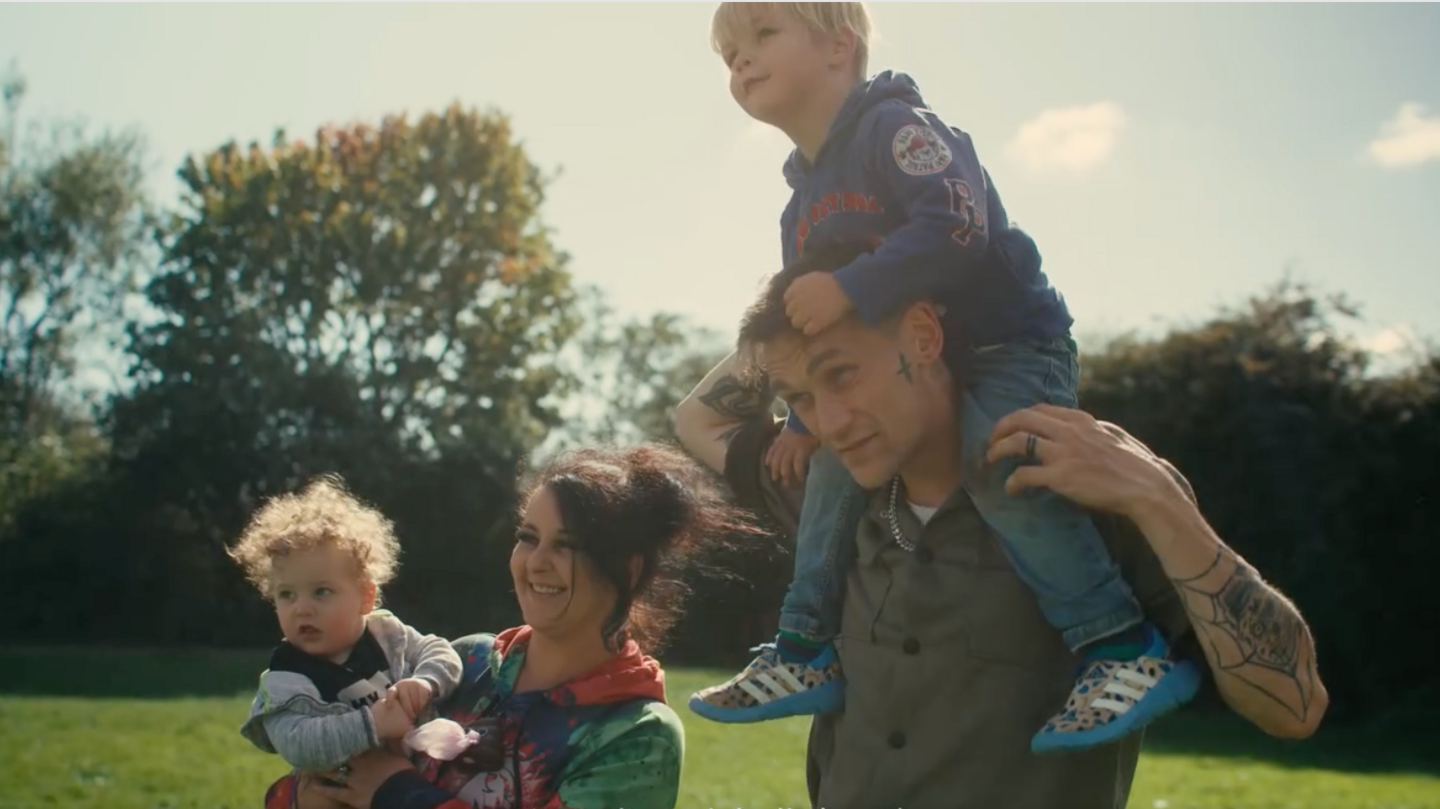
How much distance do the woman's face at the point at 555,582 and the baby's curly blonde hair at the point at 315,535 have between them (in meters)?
0.36

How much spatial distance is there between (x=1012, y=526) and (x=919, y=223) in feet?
1.83

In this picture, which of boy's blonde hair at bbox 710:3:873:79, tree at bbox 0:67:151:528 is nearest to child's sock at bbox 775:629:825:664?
boy's blonde hair at bbox 710:3:873:79

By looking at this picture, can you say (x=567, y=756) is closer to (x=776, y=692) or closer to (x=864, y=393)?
(x=776, y=692)

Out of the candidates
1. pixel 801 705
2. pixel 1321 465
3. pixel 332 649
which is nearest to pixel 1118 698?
pixel 801 705

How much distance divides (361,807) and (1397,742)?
534 inches

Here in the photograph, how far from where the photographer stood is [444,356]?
99.2 ft

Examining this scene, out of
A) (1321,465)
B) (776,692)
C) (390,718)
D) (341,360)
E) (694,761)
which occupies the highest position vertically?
(341,360)

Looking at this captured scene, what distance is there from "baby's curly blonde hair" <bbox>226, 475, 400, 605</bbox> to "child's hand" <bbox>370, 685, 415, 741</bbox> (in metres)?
0.40

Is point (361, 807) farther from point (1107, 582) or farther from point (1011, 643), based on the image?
point (1107, 582)

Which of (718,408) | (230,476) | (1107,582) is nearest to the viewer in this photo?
(1107,582)

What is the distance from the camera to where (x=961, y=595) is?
8.40ft

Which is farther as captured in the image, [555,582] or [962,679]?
[555,582]

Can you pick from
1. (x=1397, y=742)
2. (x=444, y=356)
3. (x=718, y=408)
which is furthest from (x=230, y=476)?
(x=718, y=408)

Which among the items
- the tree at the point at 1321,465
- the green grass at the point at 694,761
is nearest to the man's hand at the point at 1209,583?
the green grass at the point at 694,761
